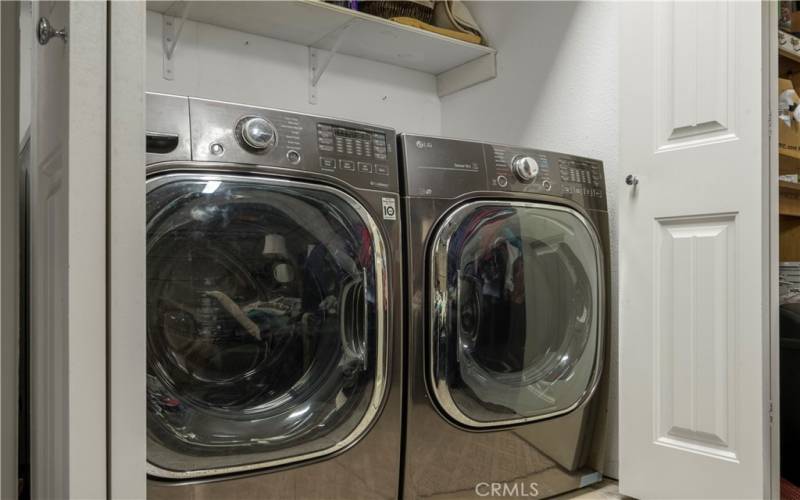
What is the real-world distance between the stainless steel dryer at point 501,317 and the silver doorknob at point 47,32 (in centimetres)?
75

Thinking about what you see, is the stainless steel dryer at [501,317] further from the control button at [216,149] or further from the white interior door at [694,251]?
the control button at [216,149]

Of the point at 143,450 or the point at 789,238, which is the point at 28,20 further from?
the point at 789,238

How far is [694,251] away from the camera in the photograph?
4.66ft

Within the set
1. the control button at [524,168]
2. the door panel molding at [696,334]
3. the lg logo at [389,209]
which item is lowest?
the door panel molding at [696,334]

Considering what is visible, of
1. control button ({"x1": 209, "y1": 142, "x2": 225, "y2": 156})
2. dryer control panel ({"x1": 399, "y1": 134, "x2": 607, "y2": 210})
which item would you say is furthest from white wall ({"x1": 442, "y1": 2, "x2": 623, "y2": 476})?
control button ({"x1": 209, "y1": 142, "x2": 225, "y2": 156})

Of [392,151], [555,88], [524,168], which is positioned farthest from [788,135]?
[392,151]

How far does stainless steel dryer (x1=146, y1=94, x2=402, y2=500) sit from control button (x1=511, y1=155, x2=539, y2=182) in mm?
381

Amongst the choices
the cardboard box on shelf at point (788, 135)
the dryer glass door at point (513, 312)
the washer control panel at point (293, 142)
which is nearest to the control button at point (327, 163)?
the washer control panel at point (293, 142)

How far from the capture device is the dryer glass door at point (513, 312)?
4.37 ft

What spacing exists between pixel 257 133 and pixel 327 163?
0.16m

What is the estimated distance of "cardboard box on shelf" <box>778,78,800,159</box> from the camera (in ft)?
5.40

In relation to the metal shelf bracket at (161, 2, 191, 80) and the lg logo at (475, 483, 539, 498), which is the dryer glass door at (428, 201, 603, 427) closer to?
the lg logo at (475, 483, 539, 498)

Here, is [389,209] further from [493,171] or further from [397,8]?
[397,8]

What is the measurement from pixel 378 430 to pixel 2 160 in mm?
843
